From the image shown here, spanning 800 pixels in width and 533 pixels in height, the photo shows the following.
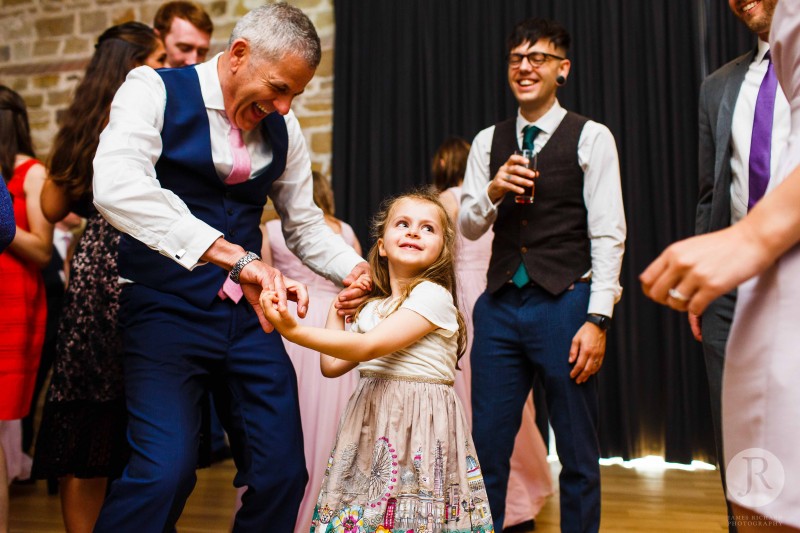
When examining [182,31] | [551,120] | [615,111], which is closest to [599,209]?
[551,120]

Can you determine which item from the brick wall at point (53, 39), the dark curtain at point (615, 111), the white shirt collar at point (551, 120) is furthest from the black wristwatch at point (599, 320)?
the brick wall at point (53, 39)

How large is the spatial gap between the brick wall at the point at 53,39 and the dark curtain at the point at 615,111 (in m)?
0.71

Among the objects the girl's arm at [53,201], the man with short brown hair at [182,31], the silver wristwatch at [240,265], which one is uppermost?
the man with short brown hair at [182,31]

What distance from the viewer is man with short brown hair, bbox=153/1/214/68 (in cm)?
345

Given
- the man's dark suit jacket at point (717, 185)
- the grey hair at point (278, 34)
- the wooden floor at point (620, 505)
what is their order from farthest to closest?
the wooden floor at point (620, 505) → the man's dark suit jacket at point (717, 185) → the grey hair at point (278, 34)

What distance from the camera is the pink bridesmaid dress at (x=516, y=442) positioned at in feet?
10.6

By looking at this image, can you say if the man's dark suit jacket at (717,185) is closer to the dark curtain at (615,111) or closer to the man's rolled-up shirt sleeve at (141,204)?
the man's rolled-up shirt sleeve at (141,204)

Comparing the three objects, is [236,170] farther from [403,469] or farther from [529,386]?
[529,386]

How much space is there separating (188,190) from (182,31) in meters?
1.83

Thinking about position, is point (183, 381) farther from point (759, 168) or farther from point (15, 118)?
point (759, 168)

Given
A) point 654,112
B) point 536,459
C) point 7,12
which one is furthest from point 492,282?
point 7,12

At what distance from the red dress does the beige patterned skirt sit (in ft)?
3.89

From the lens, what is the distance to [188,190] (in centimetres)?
191

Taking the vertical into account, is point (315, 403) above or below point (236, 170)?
below
